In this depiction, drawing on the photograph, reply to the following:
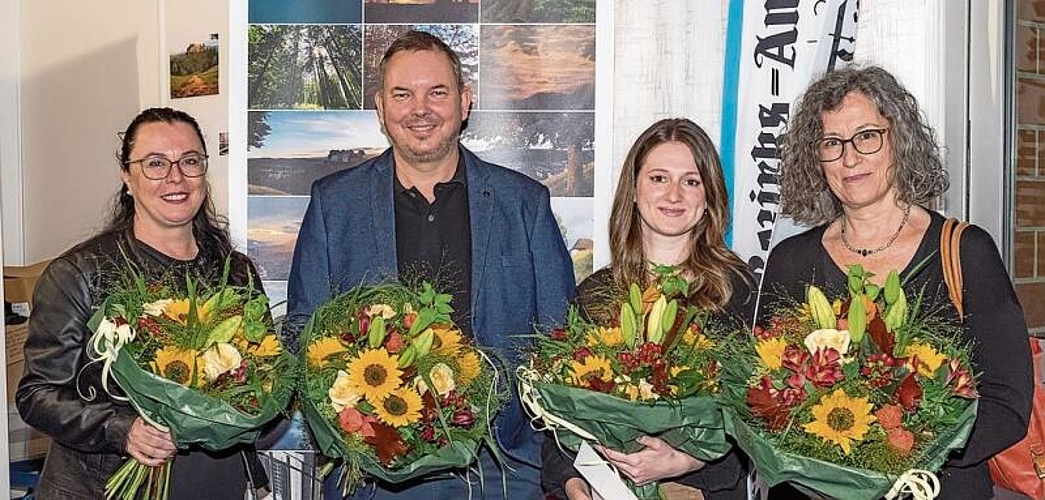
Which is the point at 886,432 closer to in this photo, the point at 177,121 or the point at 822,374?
→ the point at 822,374

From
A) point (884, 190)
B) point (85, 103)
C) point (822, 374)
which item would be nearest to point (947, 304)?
point (884, 190)

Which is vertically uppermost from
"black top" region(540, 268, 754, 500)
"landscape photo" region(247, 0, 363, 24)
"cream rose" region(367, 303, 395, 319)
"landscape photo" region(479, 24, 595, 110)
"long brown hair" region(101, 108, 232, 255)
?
"landscape photo" region(247, 0, 363, 24)

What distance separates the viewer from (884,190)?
286 cm

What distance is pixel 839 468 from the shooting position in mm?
2301

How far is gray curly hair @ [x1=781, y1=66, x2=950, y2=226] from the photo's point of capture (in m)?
2.85

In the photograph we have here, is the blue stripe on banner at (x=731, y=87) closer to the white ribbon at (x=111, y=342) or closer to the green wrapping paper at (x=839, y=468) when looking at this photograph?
the green wrapping paper at (x=839, y=468)

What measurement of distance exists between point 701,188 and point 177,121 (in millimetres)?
1322

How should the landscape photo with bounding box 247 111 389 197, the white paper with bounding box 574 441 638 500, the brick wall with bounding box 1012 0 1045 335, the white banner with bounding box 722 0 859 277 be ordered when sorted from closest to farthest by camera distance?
the white paper with bounding box 574 441 638 500 < the white banner with bounding box 722 0 859 277 < the brick wall with bounding box 1012 0 1045 335 < the landscape photo with bounding box 247 111 389 197

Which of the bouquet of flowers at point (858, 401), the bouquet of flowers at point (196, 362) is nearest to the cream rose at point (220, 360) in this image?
the bouquet of flowers at point (196, 362)

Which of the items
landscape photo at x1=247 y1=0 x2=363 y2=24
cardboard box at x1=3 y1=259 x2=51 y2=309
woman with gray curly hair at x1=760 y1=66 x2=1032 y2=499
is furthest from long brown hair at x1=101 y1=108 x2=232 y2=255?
cardboard box at x1=3 y1=259 x2=51 y2=309

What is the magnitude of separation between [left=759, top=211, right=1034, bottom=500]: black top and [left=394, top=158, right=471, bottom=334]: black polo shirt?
1.03 metres

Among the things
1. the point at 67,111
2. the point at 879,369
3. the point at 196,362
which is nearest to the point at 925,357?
the point at 879,369

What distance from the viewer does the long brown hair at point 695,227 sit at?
310 cm

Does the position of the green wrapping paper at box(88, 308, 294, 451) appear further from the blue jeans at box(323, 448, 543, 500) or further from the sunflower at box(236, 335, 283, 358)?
the blue jeans at box(323, 448, 543, 500)
